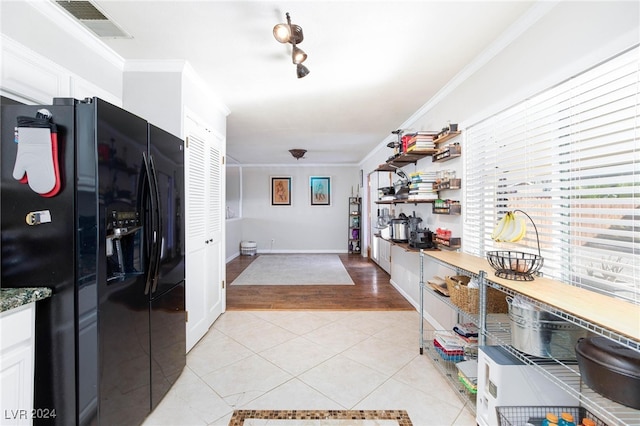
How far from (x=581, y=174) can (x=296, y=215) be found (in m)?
6.53

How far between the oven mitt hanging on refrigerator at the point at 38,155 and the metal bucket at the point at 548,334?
88.5 inches

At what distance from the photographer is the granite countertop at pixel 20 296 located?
106 cm

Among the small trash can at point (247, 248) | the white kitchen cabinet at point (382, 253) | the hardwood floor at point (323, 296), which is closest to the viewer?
the hardwood floor at point (323, 296)

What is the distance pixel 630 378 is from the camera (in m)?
Answer: 0.89

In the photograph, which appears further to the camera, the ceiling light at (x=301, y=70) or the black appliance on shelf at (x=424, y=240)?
the black appliance on shelf at (x=424, y=240)

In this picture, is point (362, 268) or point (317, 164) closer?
point (362, 268)

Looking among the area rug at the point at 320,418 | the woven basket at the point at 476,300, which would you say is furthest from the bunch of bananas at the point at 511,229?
the area rug at the point at 320,418

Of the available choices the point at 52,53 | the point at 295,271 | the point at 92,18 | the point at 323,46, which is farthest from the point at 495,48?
the point at 295,271

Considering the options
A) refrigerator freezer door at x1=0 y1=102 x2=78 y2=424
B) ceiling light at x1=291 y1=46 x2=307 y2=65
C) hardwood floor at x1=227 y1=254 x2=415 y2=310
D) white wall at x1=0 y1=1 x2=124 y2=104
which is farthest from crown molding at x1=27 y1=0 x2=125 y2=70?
hardwood floor at x1=227 y1=254 x2=415 y2=310

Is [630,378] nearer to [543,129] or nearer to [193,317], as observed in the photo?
[543,129]

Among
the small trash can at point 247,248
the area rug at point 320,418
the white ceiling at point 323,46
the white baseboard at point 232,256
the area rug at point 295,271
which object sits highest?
the white ceiling at point 323,46

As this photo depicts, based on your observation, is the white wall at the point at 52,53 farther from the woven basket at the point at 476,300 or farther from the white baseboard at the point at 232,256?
the white baseboard at the point at 232,256

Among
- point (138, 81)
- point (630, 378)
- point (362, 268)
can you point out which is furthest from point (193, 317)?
point (362, 268)

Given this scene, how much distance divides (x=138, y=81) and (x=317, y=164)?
5.40m
